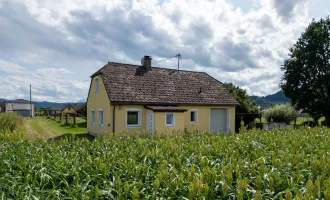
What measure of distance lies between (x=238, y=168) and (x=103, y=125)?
17.7 metres

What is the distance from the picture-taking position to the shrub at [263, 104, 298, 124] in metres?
31.6

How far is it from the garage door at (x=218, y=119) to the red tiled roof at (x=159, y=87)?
99 cm

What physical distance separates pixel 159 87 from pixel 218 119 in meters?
5.93

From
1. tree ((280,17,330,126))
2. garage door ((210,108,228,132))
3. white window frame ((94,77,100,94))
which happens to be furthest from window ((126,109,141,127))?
tree ((280,17,330,126))

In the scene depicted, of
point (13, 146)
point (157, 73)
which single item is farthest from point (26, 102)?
point (13, 146)

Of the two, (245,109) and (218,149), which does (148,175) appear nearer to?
(218,149)

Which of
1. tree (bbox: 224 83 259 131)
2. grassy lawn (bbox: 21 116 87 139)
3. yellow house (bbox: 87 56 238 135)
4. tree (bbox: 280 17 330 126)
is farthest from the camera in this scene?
tree (bbox: 280 17 330 126)

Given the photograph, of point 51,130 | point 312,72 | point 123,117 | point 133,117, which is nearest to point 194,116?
point 133,117

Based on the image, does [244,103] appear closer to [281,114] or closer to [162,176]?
[281,114]

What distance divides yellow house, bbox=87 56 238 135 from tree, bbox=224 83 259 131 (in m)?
Result: 2.85

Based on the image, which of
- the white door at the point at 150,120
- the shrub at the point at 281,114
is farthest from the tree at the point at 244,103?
the white door at the point at 150,120

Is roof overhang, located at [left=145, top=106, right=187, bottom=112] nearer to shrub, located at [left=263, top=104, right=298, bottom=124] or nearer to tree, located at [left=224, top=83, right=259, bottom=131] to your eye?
tree, located at [left=224, top=83, right=259, bottom=131]

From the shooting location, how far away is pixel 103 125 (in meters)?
20.2

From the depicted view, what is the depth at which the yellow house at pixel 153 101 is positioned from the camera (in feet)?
61.8
